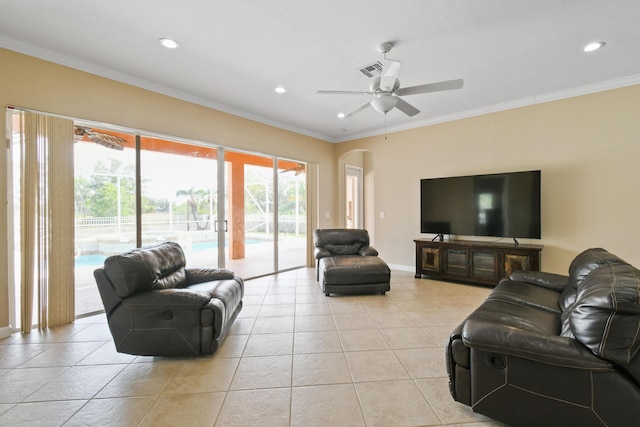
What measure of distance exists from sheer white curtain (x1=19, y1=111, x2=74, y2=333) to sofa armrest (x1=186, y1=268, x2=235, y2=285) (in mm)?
1294

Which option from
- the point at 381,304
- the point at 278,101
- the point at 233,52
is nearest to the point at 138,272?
the point at 233,52

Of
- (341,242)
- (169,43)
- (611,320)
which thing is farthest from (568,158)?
(169,43)

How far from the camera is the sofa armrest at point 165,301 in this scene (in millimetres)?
2275

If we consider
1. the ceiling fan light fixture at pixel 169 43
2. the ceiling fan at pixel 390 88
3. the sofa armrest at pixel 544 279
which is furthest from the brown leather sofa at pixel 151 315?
the sofa armrest at pixel 544 279

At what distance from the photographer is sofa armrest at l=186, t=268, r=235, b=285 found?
3159mm

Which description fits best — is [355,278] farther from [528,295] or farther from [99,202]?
[99,202]

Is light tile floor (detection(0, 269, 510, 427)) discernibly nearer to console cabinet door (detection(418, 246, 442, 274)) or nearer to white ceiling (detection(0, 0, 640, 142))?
console cabinet door (detection(418, 246, 442, 274))

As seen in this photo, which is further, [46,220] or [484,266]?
[484,266]

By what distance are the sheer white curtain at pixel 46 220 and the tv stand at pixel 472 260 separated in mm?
4960

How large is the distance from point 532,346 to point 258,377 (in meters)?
1.79

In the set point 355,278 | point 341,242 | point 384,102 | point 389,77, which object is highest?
point 389,77

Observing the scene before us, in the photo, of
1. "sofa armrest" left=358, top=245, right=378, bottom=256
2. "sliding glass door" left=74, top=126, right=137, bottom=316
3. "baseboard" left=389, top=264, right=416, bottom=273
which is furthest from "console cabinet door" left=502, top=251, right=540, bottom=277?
"sliding glass door" left=74, top=126, right=137, bottom=316

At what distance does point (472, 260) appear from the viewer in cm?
454

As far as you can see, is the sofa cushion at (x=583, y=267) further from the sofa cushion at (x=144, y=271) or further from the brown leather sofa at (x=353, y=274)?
the sofa cushion at (x=144, y=271)
